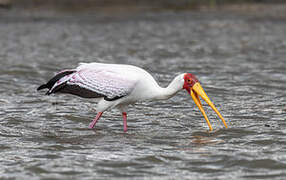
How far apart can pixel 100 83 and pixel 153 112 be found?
175cm

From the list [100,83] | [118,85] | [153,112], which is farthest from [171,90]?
[153,112]

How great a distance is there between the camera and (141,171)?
20.4 ft

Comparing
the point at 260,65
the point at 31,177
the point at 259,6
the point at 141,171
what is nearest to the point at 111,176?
the point at 141,171

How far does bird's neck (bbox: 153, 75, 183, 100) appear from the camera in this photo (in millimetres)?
7449

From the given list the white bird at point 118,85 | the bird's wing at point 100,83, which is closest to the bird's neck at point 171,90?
the white bird at point 118,85

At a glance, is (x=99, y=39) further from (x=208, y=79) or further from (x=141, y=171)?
(x=141, y=171)

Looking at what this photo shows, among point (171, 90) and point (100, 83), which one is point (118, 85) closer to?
point (100, 83)

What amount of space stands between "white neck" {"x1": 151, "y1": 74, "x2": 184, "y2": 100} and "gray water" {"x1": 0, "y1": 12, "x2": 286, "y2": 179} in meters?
0.53

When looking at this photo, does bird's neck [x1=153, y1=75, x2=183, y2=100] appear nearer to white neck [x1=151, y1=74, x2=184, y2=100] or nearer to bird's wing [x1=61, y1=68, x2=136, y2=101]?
white neck [x1=151, y1=74, x2=184, y2=100]

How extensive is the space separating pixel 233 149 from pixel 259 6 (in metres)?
17.2

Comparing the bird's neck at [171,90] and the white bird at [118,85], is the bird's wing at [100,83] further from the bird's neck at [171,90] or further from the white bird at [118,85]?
the bird's neck at [171,90]

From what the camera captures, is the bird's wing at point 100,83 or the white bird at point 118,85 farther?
the bird's wing at point 100,83

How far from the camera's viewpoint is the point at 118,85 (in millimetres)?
7629

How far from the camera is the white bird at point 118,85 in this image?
24.6 ft
